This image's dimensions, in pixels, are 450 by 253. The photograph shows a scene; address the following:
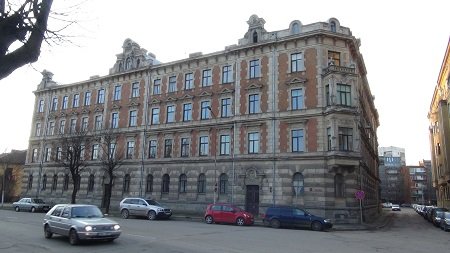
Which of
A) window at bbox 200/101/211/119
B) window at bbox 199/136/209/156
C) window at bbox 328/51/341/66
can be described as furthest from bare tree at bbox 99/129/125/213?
window at bbox 328/51/341/66

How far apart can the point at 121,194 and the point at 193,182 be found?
31.9ft

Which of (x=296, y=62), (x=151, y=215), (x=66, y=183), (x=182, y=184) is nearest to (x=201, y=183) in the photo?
(x=182, y=184)

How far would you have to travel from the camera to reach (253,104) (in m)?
36.4

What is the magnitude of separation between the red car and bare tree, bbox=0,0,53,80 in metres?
22.1

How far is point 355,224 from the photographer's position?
99.6 ft

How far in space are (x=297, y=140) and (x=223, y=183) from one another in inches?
319

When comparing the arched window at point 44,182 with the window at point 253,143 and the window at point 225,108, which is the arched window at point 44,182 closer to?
the window at point 225,108

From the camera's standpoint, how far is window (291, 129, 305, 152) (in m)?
33.2

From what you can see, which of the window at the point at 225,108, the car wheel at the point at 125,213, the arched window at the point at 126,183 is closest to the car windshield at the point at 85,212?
the car wheel at the point at 125,213

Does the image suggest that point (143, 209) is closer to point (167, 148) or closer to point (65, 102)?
point (167, 148)

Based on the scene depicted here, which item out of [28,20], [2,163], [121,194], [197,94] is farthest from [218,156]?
[2,163]

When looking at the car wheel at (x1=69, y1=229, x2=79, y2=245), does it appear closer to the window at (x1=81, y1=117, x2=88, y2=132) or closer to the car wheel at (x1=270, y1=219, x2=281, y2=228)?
the car wheel at (x1=270, y1=219, x2=281, y2=228)

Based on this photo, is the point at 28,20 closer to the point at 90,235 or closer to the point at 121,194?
the point at 90,235

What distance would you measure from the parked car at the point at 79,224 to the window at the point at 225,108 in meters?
21.9
